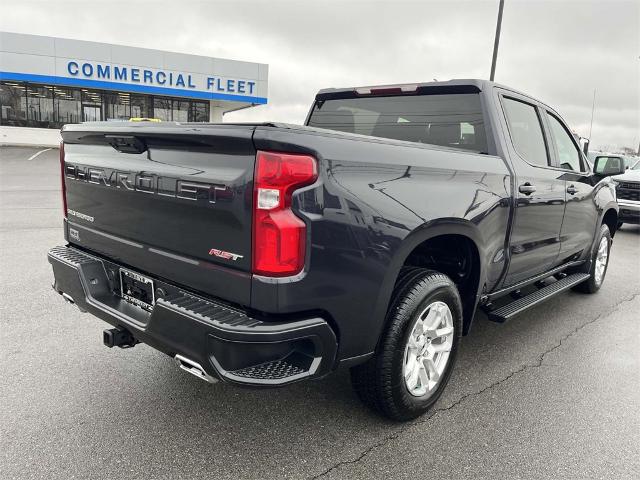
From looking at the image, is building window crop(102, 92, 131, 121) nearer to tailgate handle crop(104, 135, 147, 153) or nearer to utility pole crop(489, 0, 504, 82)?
utility pole crop(489, 0, 504, 82)

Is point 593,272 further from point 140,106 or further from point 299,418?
point 140,106

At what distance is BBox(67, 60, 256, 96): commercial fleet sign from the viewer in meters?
26.8

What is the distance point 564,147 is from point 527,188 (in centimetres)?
129

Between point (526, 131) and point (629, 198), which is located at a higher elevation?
point (526, 131)

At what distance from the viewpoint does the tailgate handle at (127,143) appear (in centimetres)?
246

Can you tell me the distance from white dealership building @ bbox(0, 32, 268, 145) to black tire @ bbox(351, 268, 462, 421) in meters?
27.6

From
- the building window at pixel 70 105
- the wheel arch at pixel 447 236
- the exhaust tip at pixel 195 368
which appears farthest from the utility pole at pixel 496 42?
the building window at pixel 70 105

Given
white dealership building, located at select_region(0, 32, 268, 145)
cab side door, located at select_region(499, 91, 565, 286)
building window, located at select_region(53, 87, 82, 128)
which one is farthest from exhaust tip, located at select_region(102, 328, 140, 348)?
building window, located at select_region(53, 87, 82, 128)

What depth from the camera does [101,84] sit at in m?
27.3

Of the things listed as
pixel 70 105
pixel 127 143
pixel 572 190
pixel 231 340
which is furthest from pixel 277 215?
pixel 70 105

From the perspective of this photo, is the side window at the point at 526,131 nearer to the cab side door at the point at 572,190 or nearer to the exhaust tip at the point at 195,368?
the cab side door at the point at 572,190

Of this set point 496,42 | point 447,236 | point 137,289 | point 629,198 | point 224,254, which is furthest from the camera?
point 496,42

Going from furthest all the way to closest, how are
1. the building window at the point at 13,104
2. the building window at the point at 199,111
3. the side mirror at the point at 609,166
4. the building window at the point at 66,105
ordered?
1. the building window at the point at 199,111
2. the building window at the point at 66,105
3. the building window at the point at 13,104
4. the side mirror at the point at 609,166

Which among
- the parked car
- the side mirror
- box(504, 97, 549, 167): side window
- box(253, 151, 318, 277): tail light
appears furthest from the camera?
the parked car
